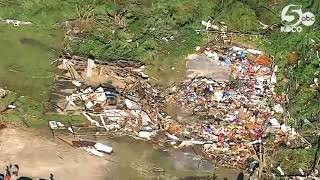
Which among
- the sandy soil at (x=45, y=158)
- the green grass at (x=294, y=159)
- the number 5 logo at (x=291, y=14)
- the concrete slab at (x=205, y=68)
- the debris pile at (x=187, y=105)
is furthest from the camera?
the number 5 logo at (x=291, y=14)

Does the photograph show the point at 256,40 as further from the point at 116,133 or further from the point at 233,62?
the point at 116,133

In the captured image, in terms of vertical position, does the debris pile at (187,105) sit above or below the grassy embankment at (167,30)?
below

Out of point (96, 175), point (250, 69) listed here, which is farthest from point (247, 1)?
point (96, 175)

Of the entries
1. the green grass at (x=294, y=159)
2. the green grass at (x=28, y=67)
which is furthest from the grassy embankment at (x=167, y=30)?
the green grass at (x=294, y=159)

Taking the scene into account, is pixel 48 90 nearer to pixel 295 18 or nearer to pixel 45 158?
pixel 45 158

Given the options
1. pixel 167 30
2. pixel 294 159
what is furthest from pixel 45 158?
pixel 167 30

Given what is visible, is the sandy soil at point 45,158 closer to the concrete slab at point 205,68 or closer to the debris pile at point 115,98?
the debris pile at point 115,98
